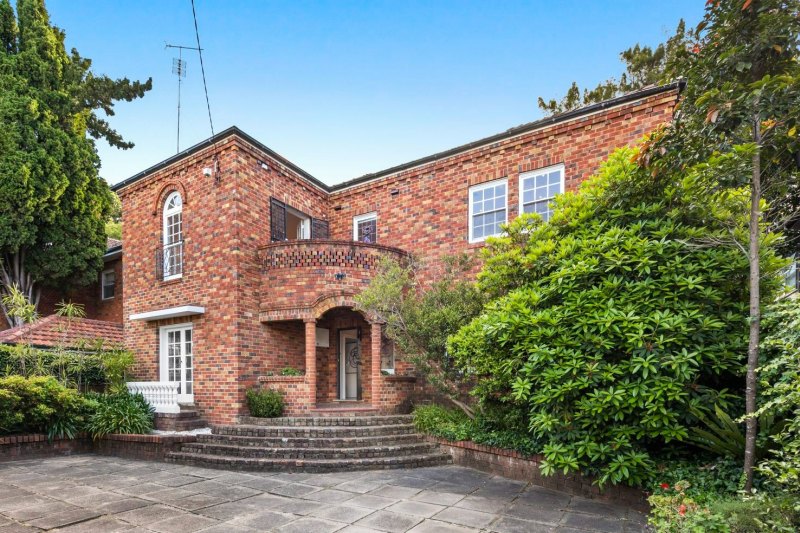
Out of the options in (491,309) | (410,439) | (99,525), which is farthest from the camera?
(410,439)

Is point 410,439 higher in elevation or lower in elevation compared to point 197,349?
lower

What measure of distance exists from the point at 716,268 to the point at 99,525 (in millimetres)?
7889

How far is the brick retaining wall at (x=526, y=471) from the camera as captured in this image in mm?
5754

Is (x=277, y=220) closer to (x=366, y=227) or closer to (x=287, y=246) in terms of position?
(x=287, y=246)

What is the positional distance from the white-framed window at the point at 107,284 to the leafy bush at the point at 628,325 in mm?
16260

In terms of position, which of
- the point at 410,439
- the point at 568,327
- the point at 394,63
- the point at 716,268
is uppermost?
the point at 394,63

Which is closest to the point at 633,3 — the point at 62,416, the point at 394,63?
the point at 394,63

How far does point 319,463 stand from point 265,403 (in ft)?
9.13

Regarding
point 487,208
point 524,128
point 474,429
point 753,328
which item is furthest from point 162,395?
point 753,328

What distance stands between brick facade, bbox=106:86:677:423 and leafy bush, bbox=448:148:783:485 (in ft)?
13.7

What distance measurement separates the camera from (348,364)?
13.0 m

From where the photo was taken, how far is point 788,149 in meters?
4.54

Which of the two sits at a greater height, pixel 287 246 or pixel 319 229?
pixel 319 229

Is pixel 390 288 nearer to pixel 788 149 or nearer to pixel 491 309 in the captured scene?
pixel 491 309
